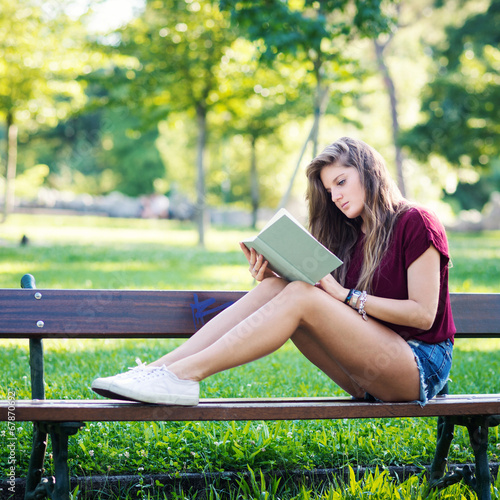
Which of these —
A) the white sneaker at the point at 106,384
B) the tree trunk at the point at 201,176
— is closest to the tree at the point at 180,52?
the tree trunk at the point at 201,176

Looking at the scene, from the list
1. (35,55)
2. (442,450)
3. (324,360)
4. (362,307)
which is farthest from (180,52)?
(442,450)

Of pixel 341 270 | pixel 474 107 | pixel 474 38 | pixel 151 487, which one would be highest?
pixel 474 38

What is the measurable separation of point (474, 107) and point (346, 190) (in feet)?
51.4

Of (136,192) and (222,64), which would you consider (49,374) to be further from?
(136,192)

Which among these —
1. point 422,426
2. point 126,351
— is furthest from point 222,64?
point 422,426

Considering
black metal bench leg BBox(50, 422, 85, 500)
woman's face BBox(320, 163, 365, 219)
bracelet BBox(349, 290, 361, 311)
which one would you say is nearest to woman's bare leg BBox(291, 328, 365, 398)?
bracelet BBox(349, 290, 361, 311)

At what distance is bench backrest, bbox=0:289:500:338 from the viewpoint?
8.52ft

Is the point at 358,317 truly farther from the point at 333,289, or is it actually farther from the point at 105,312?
the point at 105,312

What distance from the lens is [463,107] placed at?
57.6 feet

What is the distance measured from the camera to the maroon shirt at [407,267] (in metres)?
2.60

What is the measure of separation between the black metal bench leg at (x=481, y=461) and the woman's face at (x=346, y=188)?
101 cm

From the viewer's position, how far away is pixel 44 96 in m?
17.9

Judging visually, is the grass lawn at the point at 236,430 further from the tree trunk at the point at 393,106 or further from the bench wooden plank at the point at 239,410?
the tree trunk at the point at 393,106

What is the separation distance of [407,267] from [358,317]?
0.31 metres
